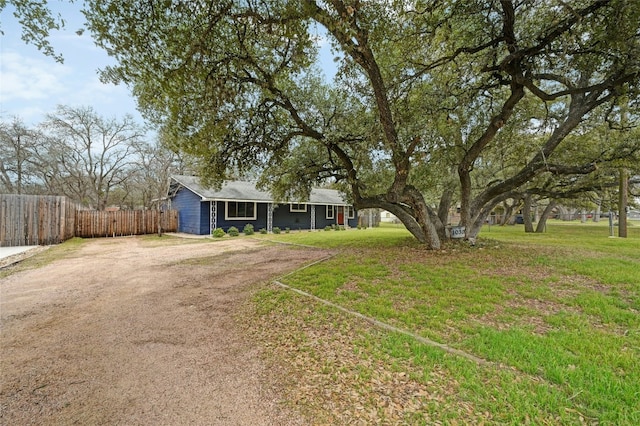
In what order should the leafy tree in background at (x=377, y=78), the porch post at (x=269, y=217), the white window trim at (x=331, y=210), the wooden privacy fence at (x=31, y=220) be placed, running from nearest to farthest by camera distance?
the leafy tree in background at (x=377, y=78) < the wooden privacy fence at (x=31, y=220) < the porch post at (x=269, y=217) < the white window trim at (x=331, y=210)

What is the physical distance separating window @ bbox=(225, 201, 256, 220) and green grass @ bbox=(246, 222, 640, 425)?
11513 mm

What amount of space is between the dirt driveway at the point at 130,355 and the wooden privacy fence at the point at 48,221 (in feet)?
21.9

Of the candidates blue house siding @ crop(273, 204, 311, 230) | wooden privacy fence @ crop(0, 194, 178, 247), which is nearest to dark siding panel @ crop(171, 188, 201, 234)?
wooden privacy fence @ crop(0, 194, 178, 247)

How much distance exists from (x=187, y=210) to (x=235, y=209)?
3137mm

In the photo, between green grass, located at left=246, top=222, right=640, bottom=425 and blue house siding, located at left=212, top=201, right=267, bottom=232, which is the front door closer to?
blue house siding, located at left=212, top=201, right=267, bottom=232

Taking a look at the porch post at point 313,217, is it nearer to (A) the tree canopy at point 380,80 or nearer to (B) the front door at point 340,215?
(B) the front door at point 340,215

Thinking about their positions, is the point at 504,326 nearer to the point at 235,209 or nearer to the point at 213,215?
the point at 213,215

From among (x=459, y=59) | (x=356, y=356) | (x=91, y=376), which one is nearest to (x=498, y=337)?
(x=356, y=356)

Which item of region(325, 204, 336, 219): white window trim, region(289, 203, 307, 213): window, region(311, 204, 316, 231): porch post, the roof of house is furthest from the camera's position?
region(325, 204, 336, 219): white window trim

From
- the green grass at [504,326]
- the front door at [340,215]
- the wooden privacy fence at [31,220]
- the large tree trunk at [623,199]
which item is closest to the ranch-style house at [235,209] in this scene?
the front door at [340,215]

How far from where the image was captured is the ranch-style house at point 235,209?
1608cm


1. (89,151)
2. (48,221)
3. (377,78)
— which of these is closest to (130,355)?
(377,78)

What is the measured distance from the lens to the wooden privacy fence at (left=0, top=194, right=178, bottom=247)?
10438 millimetres

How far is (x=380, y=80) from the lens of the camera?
5336 mm
